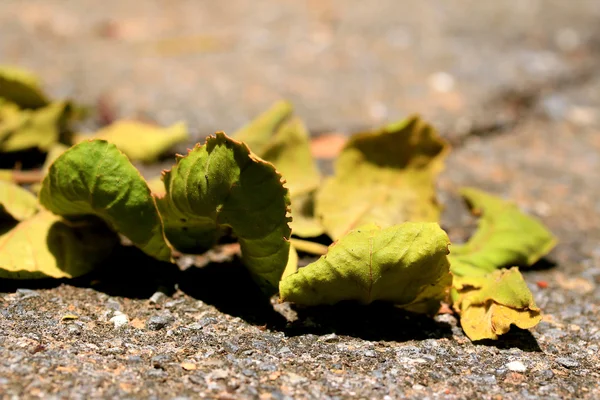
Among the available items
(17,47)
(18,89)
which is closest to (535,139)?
(18,89)

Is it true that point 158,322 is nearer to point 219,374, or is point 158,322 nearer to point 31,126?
point 219,374

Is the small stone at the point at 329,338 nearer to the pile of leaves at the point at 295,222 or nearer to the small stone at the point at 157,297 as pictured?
the pile of leaves at the point at 295,222

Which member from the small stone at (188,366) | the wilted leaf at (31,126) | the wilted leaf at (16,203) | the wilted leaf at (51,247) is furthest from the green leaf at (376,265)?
the wilted leaf at (31,126)

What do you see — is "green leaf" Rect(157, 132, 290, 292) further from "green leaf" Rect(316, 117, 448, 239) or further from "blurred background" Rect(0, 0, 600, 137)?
"blurred background" Rect(0, 0, 600, 137)

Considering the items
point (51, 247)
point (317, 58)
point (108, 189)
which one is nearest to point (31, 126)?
point (51, 247)

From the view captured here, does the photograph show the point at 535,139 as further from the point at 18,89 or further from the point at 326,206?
the point at 18,89

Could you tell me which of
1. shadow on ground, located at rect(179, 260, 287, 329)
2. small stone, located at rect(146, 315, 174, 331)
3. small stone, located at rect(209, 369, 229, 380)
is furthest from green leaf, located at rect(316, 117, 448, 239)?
small stone, located at rect(209, 369, 229, 380)
